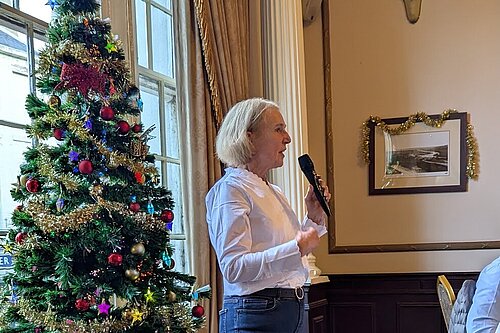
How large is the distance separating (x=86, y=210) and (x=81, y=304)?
24 centimetres

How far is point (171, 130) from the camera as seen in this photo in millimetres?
3088

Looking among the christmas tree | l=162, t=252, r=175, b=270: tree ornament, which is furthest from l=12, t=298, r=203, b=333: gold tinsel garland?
l=162, t=252, r=175, b=270: tree ornament

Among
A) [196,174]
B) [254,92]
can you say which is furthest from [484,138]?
[196,174]

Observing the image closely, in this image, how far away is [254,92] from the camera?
3830 mm

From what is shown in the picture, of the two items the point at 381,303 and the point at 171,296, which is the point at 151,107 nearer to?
the point at 171,296

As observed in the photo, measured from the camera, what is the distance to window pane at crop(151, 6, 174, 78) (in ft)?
10.1

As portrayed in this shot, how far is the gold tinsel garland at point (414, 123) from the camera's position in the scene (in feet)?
15.0

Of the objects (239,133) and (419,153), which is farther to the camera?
(419,153)

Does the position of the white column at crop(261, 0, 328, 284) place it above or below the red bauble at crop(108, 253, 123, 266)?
above

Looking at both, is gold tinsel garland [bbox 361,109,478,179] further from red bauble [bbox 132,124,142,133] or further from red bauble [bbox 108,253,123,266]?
red bauble [bbox 108,253,123,266]

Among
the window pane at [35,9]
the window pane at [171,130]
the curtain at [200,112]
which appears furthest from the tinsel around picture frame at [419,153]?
the window pane at [35,9]

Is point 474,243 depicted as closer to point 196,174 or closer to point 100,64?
point 196,174

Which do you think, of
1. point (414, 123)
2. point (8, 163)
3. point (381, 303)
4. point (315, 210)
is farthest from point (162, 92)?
point (381, 303)

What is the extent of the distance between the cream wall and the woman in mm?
2823
